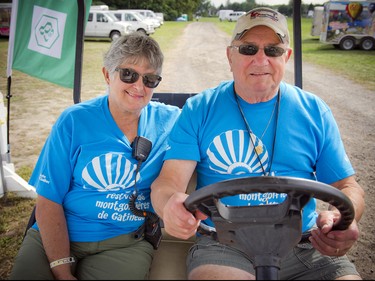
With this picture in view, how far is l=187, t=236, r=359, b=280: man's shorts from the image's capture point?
1689 millimetres

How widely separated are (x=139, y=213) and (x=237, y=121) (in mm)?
704

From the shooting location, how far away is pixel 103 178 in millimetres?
1783

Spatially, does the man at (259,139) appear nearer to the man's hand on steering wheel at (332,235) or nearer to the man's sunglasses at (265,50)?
the man's sunglasses at (265,50)

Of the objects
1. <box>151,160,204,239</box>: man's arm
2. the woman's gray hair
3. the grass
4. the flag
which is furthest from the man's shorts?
the flag

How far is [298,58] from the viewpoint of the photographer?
254 cm

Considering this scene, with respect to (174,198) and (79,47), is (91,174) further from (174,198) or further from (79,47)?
(79,47)

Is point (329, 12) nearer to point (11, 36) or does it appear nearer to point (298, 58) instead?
point (298, 58)

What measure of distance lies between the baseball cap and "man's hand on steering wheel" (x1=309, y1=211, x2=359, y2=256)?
0.96 metres

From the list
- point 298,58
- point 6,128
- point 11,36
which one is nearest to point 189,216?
point 298,58

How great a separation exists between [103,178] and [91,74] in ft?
23.7

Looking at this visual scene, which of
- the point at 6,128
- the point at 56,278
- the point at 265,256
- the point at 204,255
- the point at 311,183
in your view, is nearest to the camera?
the point at 311,183

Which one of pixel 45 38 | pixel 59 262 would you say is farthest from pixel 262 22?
pixel 45 38

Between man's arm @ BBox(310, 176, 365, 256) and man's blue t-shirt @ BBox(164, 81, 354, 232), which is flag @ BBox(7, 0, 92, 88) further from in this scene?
man's arm @ BBox(310, 176, 365, 256)

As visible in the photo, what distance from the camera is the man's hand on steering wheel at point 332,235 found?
147 cm
